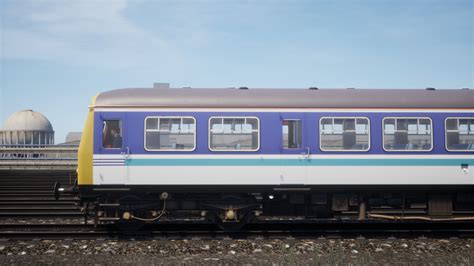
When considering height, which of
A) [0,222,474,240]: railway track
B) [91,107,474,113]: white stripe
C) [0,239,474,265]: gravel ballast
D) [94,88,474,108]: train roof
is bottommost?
[0,239,474,265]: gravel ballast

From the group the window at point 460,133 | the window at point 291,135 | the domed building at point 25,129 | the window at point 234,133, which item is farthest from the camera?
the domed building at point 25,129

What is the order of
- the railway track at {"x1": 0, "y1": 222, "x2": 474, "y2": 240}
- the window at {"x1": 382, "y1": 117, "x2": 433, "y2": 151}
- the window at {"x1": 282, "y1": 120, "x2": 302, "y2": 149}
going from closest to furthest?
1. the railway track at {"x1": 0, "y1": 222, "x2": 474, "y2": 240}
2. the window at {"x1": 282, "y1": 120, "x2": 302, "y2": 149}
3. the window at {"x1": 382, "y1": 117, "x2": 433, "y2": 151}

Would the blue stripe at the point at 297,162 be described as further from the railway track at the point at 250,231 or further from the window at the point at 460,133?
the railway track at the point at 250,231

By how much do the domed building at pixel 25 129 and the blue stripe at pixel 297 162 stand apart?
49.5 metres

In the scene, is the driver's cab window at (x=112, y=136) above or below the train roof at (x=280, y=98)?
below

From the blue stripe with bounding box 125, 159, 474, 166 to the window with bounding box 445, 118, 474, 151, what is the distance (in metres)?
0.37

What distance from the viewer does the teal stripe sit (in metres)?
11.6

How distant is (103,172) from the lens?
38.2 ft

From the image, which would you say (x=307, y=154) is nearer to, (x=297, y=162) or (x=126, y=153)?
(x=297, y=162)

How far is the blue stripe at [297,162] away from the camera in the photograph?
11.6 meters

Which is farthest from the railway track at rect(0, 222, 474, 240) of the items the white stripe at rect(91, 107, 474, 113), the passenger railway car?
the white stripe at rect(91, 107, 474, 113)

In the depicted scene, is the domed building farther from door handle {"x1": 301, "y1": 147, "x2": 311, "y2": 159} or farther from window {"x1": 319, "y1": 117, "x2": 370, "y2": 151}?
window {"x1": 319, "y1": 117, "x2": 370, "y2": 151}

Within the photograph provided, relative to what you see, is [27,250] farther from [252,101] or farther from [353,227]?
[353,227]

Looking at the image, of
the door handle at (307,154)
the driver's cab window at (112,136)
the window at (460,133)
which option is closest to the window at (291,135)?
the door handle at (307,154)
